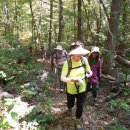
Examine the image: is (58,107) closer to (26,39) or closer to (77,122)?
(77,122)

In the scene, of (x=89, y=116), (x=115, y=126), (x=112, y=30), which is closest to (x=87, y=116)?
(x=89, y=116)

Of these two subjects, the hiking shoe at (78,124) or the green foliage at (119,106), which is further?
the green foliage at (119,106)

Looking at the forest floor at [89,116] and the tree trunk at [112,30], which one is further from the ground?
the tree trunk at [112,30]

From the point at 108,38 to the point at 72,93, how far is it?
6.52 meters

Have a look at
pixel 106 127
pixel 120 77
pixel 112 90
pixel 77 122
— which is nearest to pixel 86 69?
pixel 77 122

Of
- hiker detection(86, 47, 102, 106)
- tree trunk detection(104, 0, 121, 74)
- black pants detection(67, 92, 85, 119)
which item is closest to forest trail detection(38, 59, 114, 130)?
black pants detection(67, 92, 85, 119)

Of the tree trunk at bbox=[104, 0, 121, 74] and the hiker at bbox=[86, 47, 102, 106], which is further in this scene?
the tree trunk at bbox=[104, 0, 121, 74]

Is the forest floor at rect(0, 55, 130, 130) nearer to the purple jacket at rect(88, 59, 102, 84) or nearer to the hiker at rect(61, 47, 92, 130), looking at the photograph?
the hiker at rect(61, 47, 92, 130)

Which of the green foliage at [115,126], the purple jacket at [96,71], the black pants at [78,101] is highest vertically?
the purple jacket at [96,71]

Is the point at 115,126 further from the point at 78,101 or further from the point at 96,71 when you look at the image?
the point at 96,71

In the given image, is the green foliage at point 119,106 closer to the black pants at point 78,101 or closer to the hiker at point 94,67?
the hiker at point 94,67

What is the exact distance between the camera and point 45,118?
6.55m

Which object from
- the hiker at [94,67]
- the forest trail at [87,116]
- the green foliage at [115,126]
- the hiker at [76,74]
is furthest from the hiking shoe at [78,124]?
the hiker at [94,67]

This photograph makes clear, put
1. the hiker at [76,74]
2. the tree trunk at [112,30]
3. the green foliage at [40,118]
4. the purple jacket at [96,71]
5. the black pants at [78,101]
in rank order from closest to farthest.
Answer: the hiker at [76,74]
the black pants at [78,101]
the green foliage at [40,118]
the purple jacket at [96,71]
the tree trunk at [112,30]
